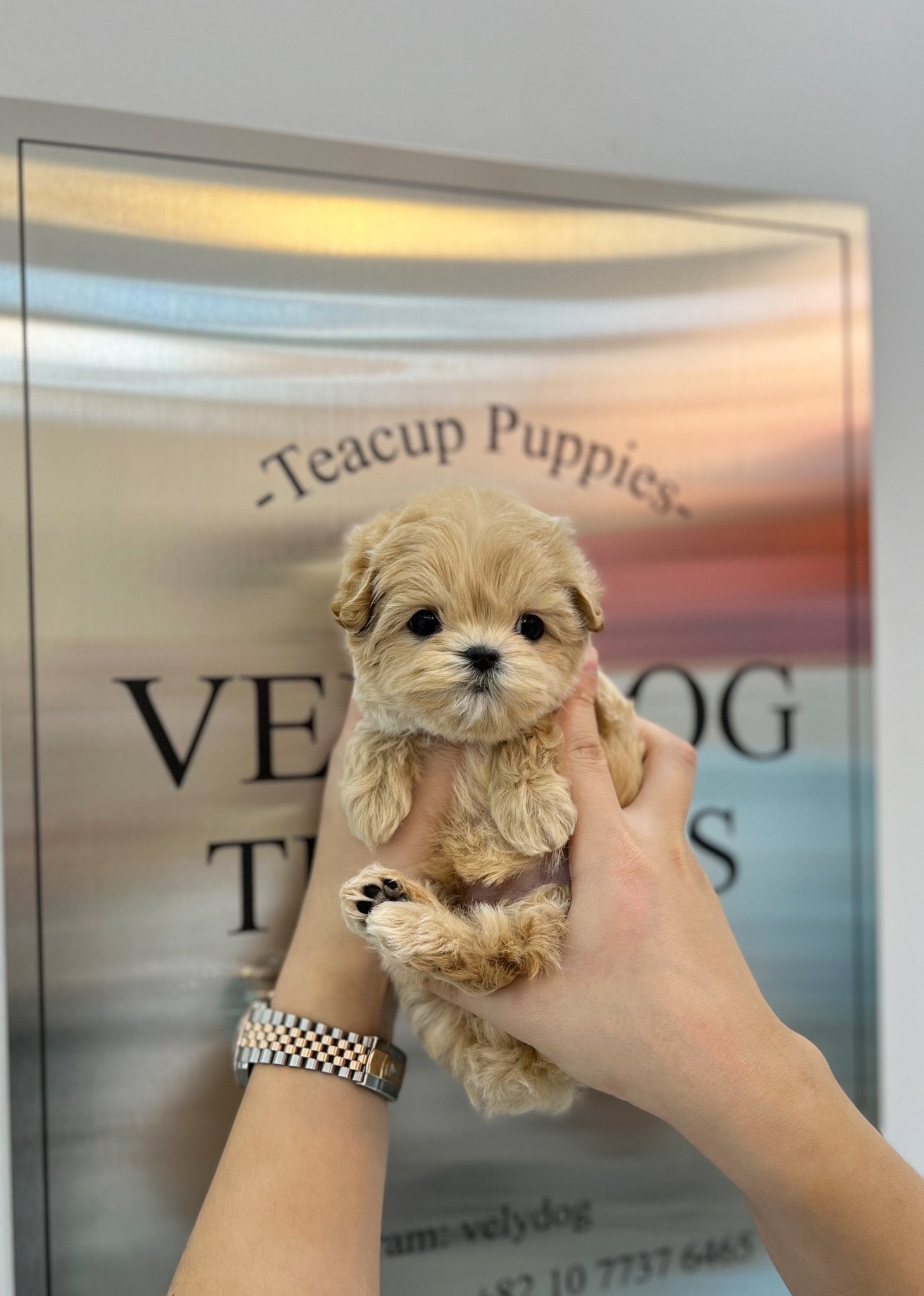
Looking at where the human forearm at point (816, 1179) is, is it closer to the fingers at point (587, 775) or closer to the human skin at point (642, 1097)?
the human skin at point (642, 1097)

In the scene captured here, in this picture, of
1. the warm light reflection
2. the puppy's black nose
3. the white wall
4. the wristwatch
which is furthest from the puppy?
the white wall

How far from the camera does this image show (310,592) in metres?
Answer: 1.05

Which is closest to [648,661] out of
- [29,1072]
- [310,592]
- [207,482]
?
[310,592]

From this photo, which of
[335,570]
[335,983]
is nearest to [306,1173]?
[335,983]

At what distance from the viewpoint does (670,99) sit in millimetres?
1162

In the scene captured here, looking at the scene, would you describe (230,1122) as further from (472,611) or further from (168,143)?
(168,143)

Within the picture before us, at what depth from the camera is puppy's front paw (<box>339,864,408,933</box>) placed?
2.40ft

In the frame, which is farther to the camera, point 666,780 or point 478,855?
point 666,780

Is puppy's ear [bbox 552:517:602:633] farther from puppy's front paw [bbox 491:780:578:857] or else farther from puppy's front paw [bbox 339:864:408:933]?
puppy's front paw [bbox 339:864:408:933]

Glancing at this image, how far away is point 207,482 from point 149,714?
0.26m

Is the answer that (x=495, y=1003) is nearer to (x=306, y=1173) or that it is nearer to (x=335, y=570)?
(x=306, y=1173)

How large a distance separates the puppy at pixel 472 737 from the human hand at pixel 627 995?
0.09 ft

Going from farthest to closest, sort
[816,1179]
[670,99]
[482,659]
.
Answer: [670,99] → [816,1179] → [482,659]

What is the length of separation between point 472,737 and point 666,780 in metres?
0.29
